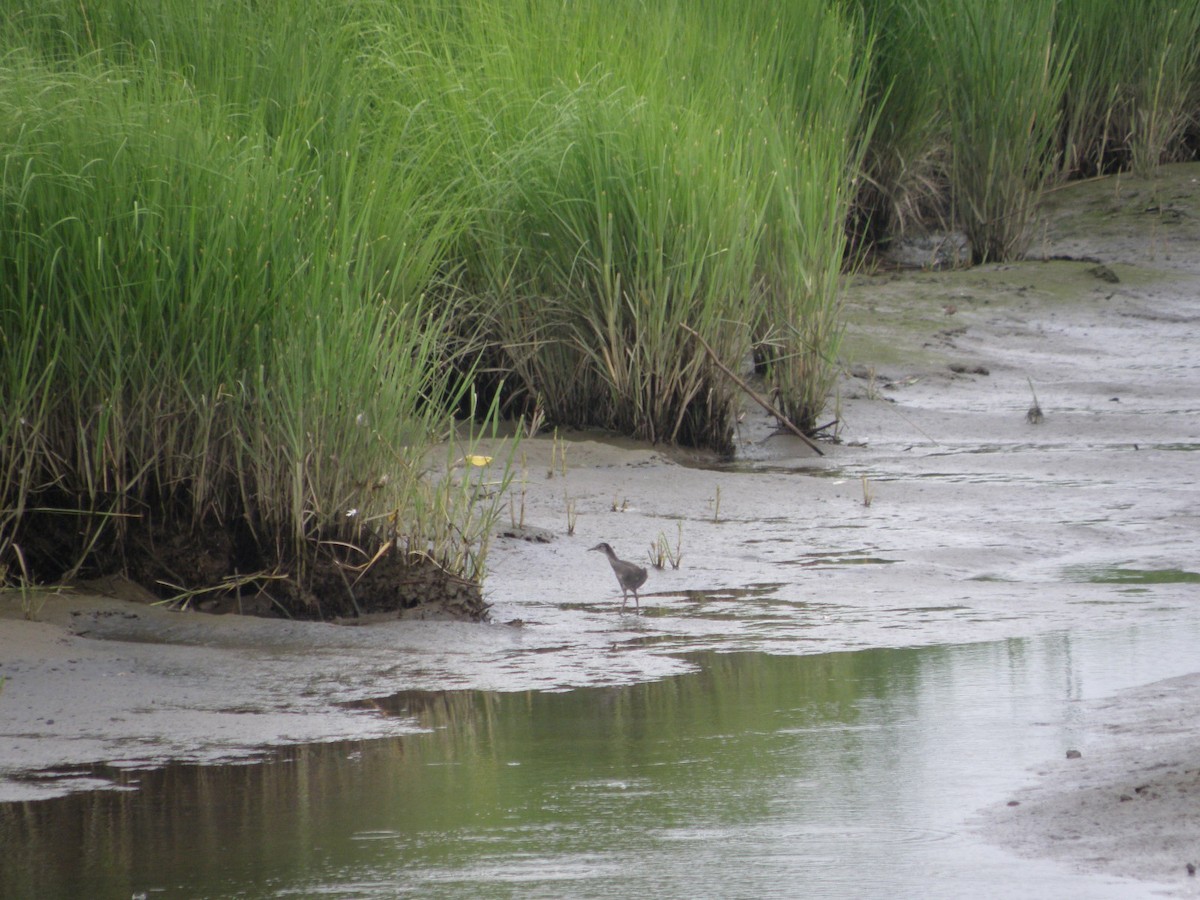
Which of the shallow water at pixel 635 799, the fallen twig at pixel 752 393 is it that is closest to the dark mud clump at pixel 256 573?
the shallow water at pixel 635 799

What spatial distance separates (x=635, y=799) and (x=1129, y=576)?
2548 millimetres

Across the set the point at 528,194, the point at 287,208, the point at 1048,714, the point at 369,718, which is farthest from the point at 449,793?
the point at 528,194

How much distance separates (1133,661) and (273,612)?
2276mm

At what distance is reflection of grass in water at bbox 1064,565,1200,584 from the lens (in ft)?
16.4

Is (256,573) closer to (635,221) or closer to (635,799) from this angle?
(635,799)

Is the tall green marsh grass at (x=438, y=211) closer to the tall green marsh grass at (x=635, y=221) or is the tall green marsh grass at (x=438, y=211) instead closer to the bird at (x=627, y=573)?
the tall green marsh grass at (x=635, y=221)

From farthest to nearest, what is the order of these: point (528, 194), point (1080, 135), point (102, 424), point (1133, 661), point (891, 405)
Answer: point (1080, 135) → point (891, 405) → point (528, 194) → point (102, 424) → point (1133, 661)

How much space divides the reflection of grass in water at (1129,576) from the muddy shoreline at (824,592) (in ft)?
0.05

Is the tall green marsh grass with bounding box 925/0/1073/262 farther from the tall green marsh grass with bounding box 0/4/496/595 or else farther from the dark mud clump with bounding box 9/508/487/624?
the dark mud clump with bounding box 9/508/487/624

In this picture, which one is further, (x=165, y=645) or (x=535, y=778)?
(x=165, y=645)

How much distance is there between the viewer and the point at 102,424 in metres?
4.34

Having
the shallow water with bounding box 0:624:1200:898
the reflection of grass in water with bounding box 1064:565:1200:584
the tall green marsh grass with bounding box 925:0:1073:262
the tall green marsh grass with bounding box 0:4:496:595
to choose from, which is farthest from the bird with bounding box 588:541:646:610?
the tall green marsh grass with bounding box 925:0:1073:262

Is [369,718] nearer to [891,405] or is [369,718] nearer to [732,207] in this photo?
[732,207]

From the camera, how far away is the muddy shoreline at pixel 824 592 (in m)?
3.36
